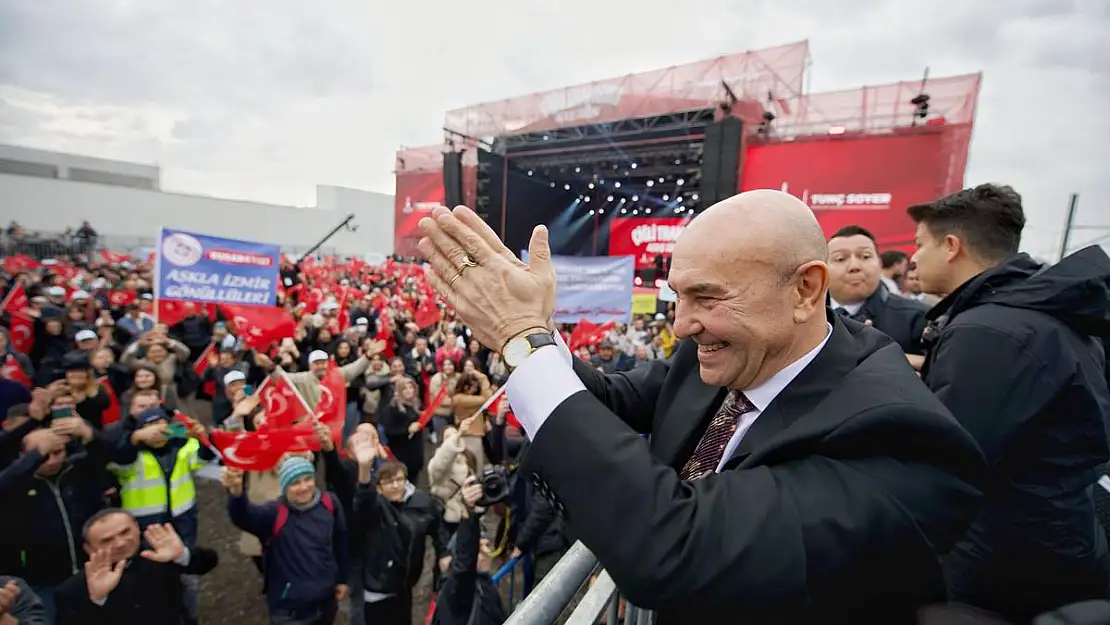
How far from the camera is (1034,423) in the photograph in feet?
5.16

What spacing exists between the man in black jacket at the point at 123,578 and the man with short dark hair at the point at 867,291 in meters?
4.15

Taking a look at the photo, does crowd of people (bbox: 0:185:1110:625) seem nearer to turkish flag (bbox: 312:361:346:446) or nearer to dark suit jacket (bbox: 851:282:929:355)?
dark suit jacket (bbox: 851:282:929:355)

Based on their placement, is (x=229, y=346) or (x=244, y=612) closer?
(x=244, y=612)

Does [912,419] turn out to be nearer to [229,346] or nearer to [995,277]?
[995,277]

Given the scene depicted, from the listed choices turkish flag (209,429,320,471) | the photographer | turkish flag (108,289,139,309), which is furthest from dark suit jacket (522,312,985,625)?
turkish flag (108,289,139,309)

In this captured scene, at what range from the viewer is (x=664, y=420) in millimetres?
1339

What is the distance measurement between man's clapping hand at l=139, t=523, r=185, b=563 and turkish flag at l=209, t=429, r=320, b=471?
2.73ft

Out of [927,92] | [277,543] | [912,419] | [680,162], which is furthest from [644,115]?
[912,419]

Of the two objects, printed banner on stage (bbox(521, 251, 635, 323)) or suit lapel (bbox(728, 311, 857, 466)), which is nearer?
suit lapel (bbox(728, 311, 857, 466))

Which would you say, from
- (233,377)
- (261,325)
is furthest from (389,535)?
(261,325)

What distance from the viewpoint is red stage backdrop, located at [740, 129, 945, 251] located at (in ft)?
43.9

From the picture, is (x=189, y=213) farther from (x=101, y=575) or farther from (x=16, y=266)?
(x=101, y=575)

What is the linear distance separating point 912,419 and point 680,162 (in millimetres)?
18995

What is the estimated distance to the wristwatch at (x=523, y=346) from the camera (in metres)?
0.96
